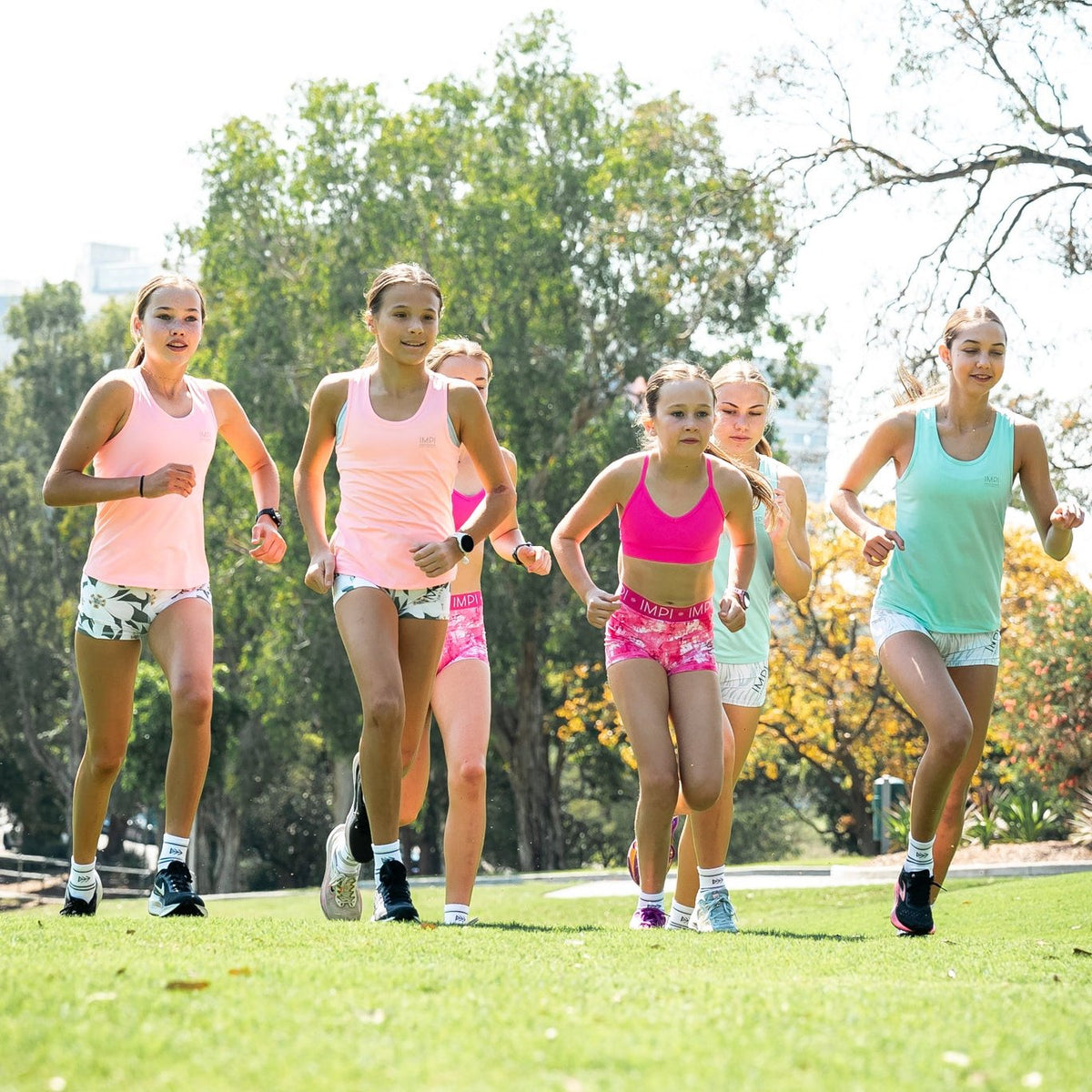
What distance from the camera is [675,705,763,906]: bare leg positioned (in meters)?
7.60

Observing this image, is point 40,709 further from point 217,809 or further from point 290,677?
point 290,677

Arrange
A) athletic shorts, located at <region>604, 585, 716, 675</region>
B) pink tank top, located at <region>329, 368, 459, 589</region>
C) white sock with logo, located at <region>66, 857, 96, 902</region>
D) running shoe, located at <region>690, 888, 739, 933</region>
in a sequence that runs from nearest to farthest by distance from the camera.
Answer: pink tank top, located at <region>329, 368, 459, 589</region>
white sock with logo, located at <region>66, 857, 96, 902</region>
athletic shorts, located at <region>604, 585, 716, 675</region>
running shoe, located at <region>690, 888, 739, 933</region>

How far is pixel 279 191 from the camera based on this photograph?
33.2 m

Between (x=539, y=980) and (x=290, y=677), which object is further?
(x=290, y=677)

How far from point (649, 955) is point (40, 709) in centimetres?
4398

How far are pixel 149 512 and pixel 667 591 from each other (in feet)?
7.55

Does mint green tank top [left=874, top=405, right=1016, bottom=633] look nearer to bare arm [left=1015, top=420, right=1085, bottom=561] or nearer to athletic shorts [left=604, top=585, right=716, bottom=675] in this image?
bare arm [left=1015, top=420, right=1085, bottom=561]

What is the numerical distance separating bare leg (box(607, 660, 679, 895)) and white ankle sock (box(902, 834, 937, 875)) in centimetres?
105

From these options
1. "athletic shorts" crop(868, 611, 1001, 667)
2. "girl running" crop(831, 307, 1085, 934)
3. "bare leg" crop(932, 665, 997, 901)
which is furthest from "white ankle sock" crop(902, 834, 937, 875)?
"athletic shorts" crop(868, 611, 1001, 667)

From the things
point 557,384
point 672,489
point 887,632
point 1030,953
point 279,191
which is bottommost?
point 1030,953

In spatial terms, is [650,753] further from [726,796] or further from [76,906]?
[76,906]

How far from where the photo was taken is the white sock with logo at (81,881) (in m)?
6.98

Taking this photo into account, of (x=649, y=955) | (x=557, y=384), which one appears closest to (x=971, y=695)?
(x=649, y=955)

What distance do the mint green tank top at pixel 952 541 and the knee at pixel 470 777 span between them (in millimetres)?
2029
